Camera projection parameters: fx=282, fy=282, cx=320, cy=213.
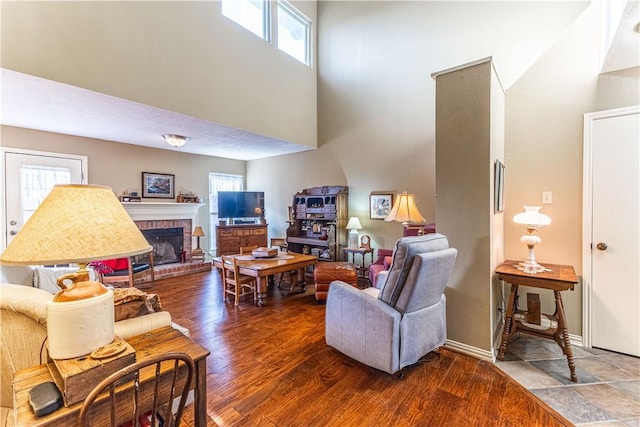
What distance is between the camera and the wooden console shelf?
19.0 feet

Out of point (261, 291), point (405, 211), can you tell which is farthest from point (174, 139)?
point (405, 211)

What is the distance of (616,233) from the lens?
250 centimetres

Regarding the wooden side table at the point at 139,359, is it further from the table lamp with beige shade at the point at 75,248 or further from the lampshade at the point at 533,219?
the lampshade at the point at 533,219

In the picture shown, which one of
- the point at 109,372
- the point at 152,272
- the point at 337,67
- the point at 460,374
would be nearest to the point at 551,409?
the point at 460,374

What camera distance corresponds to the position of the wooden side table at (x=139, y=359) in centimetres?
89

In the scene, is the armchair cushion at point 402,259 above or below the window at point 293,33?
below

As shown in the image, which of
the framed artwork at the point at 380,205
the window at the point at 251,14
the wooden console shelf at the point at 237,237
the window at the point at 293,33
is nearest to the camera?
the window at the point at 251,14

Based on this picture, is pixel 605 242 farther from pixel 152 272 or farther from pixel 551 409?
pixel 152 272

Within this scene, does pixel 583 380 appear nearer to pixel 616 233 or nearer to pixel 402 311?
pixel 616 233

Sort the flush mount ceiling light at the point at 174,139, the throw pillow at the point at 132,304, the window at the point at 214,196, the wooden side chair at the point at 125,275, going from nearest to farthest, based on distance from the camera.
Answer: the throw pillow at the point at 132,304
the wooden side chair at the point at 125,275
the flush mount ceiling light at the point at 174,139
the window at the point at 214,196

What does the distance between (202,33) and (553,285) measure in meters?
4.77

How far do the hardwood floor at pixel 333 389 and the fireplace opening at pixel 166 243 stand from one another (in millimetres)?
3087

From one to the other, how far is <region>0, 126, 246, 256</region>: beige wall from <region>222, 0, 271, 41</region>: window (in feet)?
9.35

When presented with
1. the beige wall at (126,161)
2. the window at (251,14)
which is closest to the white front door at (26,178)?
the beige wall at (126,161)
